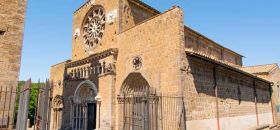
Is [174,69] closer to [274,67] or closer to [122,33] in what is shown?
[122,33]

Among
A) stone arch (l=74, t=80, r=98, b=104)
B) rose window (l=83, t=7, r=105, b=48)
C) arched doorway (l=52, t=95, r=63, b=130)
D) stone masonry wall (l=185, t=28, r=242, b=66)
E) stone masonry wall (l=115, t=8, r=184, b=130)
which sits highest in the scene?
rose window (l=83, t=7, r=105, b=48)

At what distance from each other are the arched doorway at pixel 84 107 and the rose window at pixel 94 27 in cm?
327

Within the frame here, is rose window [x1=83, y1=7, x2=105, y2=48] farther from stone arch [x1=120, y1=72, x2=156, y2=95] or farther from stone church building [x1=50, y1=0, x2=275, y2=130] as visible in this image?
stone arch [x1=120, y1=72, x2=156, y2=95]

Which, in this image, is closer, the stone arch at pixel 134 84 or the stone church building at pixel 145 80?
the stone church building at pixel 145 80

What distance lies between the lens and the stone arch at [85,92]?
15039 mm

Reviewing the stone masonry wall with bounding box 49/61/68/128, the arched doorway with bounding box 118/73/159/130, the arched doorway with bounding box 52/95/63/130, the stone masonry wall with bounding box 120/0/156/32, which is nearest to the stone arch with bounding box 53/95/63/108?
the arched doorway with bounding box 52/95/63/130

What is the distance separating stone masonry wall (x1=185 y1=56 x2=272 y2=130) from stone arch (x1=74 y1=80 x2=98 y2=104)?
258 inches

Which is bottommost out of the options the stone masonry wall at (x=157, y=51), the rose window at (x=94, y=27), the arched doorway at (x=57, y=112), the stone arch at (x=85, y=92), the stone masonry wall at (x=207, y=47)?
the arched doorway at (x=57, y=112)

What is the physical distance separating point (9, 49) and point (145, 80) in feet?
20.9

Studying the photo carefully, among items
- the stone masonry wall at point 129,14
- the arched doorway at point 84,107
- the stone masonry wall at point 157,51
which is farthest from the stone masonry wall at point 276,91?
the arched doorway at point 84,107

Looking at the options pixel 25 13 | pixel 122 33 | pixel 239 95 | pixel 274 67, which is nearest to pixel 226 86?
pixel 239 95

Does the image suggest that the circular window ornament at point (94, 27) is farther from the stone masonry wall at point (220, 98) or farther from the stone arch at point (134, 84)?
the stone masonry wall at point (220, 98)

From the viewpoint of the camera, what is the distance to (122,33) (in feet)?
45.8

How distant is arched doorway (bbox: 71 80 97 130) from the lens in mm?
15106
